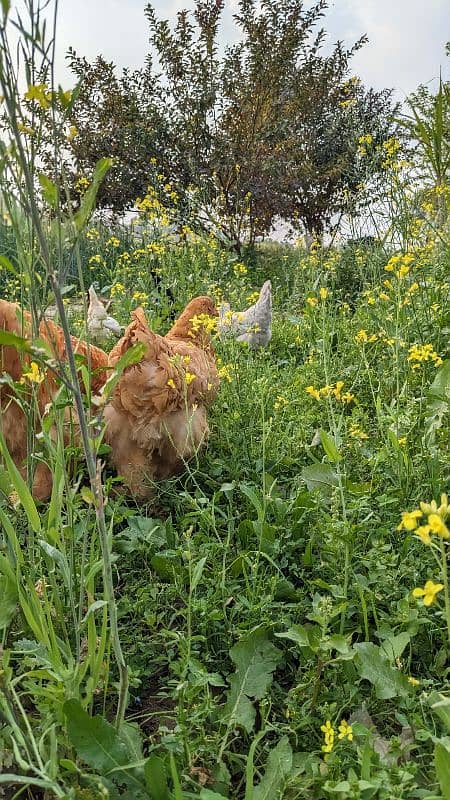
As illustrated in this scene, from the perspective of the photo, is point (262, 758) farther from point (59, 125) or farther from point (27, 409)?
point (59, 125)

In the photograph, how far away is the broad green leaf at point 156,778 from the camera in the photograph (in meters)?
1.08

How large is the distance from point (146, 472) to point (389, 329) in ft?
4.46

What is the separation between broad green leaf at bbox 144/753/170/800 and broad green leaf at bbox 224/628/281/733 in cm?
24

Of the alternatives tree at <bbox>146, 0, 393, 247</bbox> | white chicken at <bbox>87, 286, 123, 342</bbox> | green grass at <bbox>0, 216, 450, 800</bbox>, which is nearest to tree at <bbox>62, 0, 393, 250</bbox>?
tree at <bbox>146, 0, 393, 247</bbox>

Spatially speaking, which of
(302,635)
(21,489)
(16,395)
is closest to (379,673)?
(302,635)

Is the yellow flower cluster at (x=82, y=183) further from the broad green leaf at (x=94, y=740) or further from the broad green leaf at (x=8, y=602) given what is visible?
the broad green leaf at (x=94, y=740)

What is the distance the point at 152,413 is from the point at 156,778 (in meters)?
1.23

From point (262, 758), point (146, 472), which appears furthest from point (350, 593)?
point (146, 472)

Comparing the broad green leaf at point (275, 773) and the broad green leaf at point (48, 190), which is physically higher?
the broad green leaf at point (48, 190)

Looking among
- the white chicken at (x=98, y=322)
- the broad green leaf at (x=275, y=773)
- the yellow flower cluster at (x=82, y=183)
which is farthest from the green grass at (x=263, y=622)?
the yellow flower cluster at (x=82, y=183)

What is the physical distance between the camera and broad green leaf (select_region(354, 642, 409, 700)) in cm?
131

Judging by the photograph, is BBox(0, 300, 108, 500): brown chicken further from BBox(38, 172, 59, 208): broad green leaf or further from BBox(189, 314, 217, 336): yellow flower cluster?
BBox(38, 172, 59, 208): broad green leaf

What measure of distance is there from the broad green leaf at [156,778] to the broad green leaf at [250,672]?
0.24 metres

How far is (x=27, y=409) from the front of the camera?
145 cm
